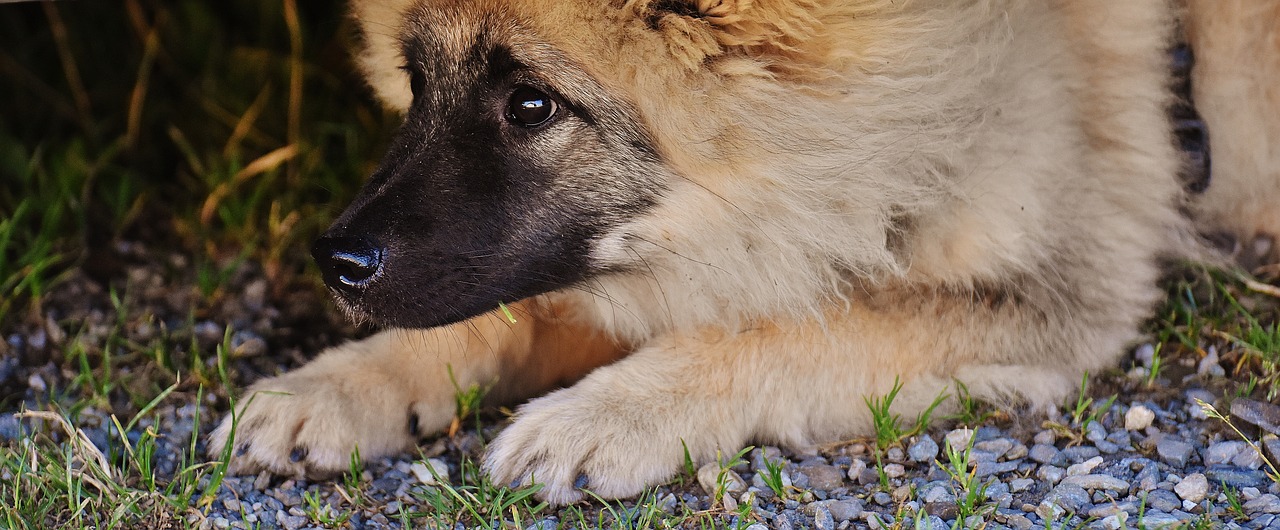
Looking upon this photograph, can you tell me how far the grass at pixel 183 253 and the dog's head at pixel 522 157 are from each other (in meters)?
0.38

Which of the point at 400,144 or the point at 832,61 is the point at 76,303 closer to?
the point at 400,144

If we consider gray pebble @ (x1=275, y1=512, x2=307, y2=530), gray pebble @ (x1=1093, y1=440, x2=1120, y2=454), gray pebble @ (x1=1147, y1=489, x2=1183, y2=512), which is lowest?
gray pebble @ (x1=275, y1=512, x2=307, y2=530)

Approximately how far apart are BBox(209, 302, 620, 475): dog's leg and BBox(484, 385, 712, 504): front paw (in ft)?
0.93

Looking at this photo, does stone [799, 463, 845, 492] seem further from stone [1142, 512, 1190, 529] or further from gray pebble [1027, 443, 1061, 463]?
stone [1142, 512, 1190, 529]

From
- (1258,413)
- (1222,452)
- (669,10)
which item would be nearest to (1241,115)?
(1258,413)

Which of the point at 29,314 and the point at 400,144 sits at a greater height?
the point at 400,144

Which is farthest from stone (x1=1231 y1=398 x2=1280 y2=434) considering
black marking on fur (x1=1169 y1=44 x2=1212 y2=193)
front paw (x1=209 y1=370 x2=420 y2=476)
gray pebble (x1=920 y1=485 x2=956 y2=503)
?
front paw (x1=209 y1=370 x2=420 y2=476)

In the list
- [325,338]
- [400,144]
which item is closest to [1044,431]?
[400,144]

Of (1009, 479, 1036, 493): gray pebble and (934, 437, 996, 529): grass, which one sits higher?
(934, 437, 996, 529): grass

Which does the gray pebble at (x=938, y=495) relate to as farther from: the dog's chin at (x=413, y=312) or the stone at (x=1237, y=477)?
the dog's chin at (x=413, y=312)

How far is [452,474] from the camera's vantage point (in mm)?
2361

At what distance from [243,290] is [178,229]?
0.49m

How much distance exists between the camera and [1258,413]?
7.61ft

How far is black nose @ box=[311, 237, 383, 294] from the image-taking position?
2158 millimetres
